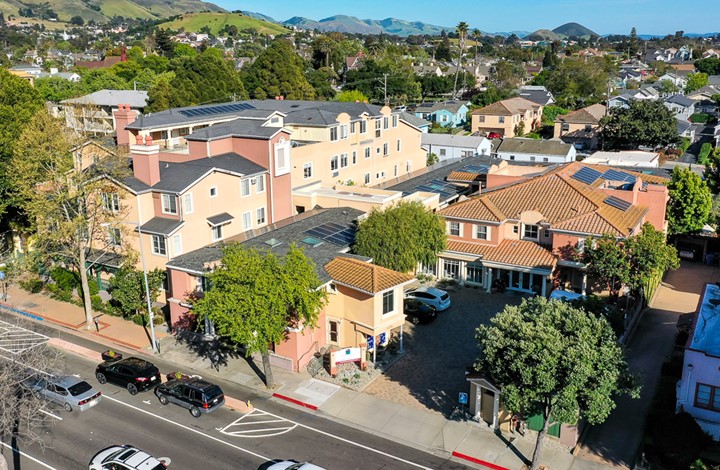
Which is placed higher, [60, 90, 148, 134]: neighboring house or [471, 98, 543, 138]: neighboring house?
[60, 90, 148, 134]: neighboring house

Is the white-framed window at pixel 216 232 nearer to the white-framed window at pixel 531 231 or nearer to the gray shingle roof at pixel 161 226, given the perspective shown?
the gray shingle roof at pixel 161 226

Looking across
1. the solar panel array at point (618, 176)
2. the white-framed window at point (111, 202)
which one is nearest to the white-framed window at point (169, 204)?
the white-framed window at point (111, 202)

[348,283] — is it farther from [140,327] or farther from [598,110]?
[598,110]

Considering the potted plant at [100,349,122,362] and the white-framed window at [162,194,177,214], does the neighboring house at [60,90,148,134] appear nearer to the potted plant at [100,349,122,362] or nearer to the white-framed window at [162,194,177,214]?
the white-framed window at [162,194,177,214]

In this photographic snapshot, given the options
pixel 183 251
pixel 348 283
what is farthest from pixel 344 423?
pixel 183 251

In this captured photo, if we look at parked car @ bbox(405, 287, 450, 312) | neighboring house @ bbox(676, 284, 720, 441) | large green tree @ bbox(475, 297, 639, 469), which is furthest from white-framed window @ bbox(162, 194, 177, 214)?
neighboring house @ bbox(676, 284, 720, 441)

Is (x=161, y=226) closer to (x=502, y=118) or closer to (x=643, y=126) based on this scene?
(x=643, y=126)
